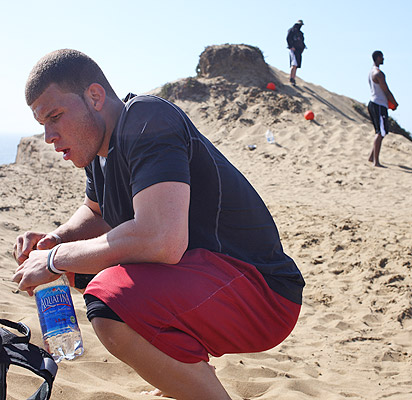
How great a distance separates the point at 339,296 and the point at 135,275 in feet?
9.85

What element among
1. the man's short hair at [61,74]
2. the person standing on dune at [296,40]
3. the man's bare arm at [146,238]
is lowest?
the man's bare arm at [146,238]

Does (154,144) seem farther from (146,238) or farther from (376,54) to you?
(376,54)

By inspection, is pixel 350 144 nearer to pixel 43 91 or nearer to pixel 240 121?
pixel 240 121

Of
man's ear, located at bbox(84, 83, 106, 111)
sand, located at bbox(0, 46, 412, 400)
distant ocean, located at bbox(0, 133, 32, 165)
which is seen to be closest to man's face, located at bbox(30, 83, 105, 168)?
man's ear, located at bbox(84, 83, 106, 111)

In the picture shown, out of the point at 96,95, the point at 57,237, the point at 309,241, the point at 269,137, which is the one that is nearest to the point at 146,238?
the point at 96,95

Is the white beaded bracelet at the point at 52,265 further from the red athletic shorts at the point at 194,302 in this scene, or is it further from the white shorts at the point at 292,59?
the white shorts at the point at 292,59

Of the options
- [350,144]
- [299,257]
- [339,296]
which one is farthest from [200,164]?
[350,144]

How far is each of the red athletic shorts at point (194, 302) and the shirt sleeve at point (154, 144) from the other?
0.35 meters

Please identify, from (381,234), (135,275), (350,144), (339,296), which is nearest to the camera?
(135,275)

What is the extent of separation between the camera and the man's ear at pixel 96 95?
2.04 metres

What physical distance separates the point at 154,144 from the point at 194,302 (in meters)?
0.62

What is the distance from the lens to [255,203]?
219cm

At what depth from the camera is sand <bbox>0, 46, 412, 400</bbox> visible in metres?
2.71

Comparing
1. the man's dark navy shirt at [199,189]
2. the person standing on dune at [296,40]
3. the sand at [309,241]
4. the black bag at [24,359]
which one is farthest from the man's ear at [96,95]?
the person standing on dune at [296,40]
